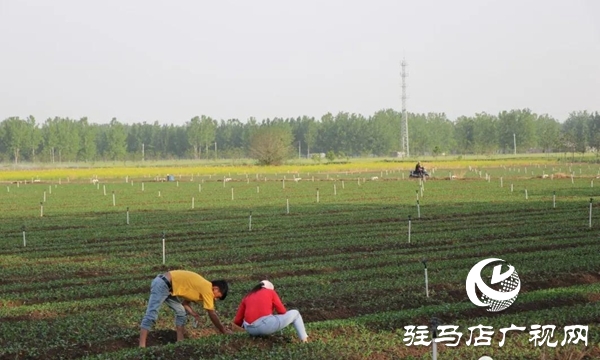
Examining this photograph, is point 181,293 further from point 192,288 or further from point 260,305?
point 260,305

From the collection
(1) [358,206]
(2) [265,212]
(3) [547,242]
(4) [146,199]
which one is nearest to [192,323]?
(3) [547,242]

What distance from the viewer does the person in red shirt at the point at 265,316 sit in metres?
14.6

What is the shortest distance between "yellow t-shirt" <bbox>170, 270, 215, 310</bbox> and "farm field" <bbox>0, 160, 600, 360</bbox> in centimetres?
79

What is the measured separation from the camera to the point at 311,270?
82.1ft

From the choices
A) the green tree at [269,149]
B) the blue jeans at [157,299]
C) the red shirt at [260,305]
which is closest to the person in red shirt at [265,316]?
the red shirt at [260,305]

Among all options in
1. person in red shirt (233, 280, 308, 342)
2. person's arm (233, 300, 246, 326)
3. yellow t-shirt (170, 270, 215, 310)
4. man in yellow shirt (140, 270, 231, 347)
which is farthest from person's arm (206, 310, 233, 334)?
person in red shirt (233, 280, 308, 342)

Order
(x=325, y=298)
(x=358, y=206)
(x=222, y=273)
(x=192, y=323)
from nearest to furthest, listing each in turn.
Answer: (x=192, y=323) → (x=325, y=298) → (x=222, y=273) → (x=358, y=206)

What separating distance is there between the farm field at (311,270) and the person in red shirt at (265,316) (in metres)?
0.31

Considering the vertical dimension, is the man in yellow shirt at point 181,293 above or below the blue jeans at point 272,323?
above

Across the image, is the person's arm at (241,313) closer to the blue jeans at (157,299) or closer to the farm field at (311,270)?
the farm field at (311,270)

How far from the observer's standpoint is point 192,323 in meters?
A: 17.1

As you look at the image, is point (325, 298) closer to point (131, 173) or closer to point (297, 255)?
point (297, 255)

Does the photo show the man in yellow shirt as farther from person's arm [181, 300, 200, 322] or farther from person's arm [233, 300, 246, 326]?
person's arm [233, 300, 246, 326]

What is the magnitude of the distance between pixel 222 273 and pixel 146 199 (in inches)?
1575
